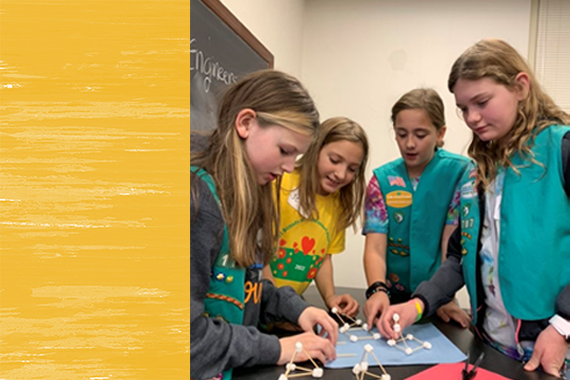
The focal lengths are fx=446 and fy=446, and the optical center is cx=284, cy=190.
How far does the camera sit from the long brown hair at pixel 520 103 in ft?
3.42

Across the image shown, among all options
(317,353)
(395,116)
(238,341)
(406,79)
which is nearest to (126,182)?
(238,341)

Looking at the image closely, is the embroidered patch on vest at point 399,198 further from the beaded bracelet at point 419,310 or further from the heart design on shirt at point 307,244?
the beaded bracelet at point 419,310

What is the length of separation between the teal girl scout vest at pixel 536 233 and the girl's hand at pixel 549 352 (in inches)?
2.0

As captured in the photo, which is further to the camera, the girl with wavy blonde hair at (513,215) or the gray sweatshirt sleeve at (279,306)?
the gray sweatshirt sleeve at (279,306)

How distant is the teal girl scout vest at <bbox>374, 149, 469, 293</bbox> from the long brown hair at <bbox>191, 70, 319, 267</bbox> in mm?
653

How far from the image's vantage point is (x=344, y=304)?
1414mm

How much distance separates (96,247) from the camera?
14cm

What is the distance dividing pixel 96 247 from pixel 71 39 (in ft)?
0.21

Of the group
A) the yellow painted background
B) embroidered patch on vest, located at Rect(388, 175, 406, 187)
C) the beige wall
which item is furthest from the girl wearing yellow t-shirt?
the beige wall

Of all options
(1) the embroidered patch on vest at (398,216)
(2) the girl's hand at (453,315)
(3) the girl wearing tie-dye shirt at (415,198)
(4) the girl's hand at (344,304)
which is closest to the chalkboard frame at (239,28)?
(3) the girl wearing tie-dye shirt at (415,198)

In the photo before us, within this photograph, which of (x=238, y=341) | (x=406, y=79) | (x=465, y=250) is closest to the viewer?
(x=238, y=341)

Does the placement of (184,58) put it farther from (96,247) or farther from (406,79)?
(406,79)

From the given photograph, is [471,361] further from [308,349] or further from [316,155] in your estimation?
[316,155]

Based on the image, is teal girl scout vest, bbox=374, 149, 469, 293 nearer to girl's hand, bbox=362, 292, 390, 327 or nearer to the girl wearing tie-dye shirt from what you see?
the girl wearing tie-dye shirt
